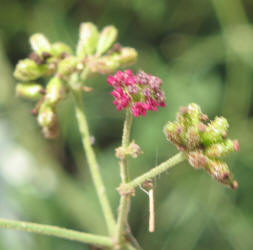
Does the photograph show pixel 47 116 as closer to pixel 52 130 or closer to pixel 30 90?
pixel 52 130

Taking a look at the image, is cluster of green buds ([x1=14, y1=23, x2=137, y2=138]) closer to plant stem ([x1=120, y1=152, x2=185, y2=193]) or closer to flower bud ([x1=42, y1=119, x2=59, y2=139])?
flower bud ([x1=42, y1=119, x2=59, y2=139])

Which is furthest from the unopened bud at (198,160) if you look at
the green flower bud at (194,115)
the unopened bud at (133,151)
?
the unopened bud at (133,151)

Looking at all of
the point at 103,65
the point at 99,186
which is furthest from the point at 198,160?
the point at 103,65

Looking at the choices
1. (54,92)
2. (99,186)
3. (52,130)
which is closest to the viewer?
(99,186)

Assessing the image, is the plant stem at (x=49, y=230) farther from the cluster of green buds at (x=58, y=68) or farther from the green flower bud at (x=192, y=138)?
the green flower bud at (x=192, y=138)

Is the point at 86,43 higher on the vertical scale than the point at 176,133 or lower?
higher
